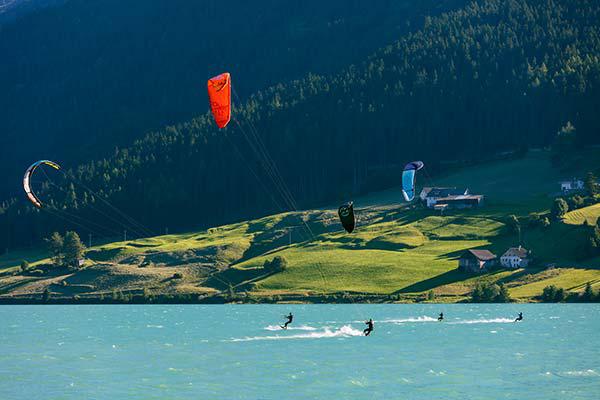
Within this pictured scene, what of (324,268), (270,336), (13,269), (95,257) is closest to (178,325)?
(270,336)

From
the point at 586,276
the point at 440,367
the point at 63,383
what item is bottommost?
the point at 586,276

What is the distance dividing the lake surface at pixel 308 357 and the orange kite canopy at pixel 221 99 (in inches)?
655

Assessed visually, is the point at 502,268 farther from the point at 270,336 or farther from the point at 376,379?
the point at 376,379

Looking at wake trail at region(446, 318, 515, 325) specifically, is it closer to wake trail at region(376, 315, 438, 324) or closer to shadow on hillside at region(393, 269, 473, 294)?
wake trail at region(376, 315, 438, 324)

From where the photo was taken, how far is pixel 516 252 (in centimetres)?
15488

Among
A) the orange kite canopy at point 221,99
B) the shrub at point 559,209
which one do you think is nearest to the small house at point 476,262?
the shrub at point 559,209

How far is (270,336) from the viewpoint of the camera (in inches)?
3455

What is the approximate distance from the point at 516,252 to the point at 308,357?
→ 294 ft

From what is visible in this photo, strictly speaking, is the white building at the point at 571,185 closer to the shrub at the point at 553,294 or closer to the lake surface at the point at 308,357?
the shrub at the point at 553,294

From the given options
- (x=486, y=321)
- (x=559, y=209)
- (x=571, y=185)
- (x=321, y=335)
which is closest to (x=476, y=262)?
(x=559, y=209)

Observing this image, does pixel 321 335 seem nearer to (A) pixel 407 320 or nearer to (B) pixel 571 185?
(A) pixel 407 320

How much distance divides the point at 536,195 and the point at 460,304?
190ft

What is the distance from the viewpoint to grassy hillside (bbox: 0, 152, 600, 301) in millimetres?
150750

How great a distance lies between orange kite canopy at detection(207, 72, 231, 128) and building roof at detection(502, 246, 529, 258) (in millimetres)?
91084
